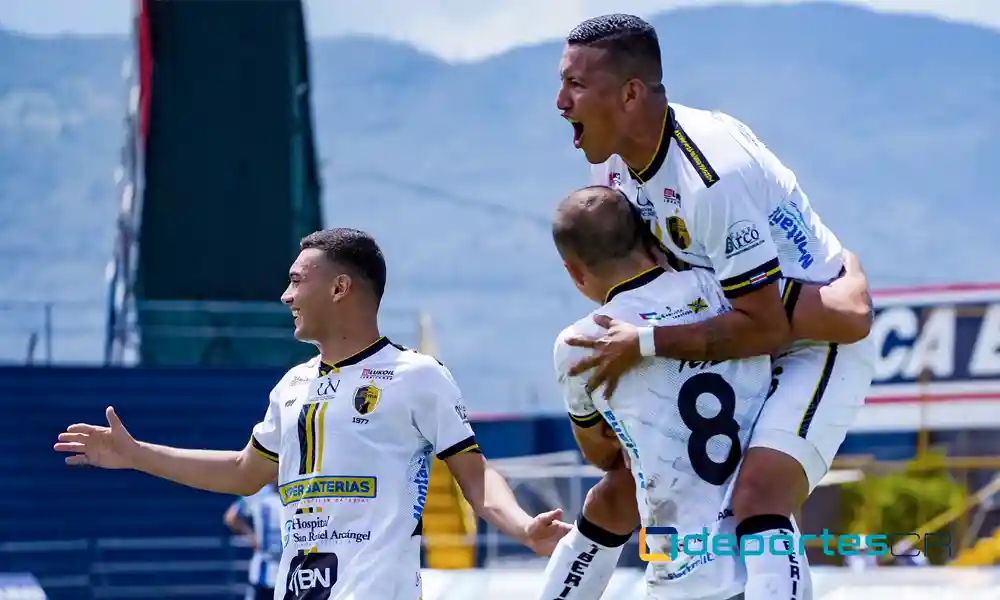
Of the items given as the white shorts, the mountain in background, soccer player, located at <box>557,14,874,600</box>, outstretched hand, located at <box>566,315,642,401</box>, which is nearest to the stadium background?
the mountain in background

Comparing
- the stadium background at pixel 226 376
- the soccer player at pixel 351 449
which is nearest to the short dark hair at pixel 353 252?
the soccer player at pixel 351 449

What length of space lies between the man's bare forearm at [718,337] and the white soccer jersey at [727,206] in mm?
87

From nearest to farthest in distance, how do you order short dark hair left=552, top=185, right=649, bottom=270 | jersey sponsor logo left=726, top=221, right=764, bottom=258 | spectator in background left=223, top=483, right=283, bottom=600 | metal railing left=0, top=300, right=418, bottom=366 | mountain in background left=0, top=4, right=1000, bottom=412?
jersey sponsor logo left=726, top=221, right=764, bottom=258 < short dark hair left=552, top=185, right=649, bottom=270 < spectator in background left=223, top=483, right=283, bottom=600 < metal railing left=0, top=300, right=418, bottom=366 < mountain in background left=0, top=4, right=1000, bottom=412

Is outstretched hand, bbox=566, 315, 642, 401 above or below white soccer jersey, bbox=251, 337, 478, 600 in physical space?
above

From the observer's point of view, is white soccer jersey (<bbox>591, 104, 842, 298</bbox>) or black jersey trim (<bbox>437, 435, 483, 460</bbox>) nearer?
white soccer jersey (<bbox>591, 104, 842, 298</bbox>)

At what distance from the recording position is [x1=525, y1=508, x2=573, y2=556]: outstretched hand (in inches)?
152

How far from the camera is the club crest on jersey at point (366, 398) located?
4.02 meters

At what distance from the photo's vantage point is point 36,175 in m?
20.2

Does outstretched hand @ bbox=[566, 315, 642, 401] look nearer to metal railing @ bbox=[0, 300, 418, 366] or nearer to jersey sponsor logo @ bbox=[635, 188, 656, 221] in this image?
jersey sponsor logo @ bbox=[635, 188, 656, 221]

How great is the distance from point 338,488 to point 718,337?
1.16 metres

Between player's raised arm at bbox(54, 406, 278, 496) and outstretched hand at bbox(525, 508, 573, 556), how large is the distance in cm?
92

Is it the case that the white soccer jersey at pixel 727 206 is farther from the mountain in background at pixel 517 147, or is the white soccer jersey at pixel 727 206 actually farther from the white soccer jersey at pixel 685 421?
the mountain in background at pixel 517 147

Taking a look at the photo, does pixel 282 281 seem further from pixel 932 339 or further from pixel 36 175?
pixel 932 339

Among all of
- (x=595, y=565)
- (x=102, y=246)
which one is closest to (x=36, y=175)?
(x=102, y=246)
